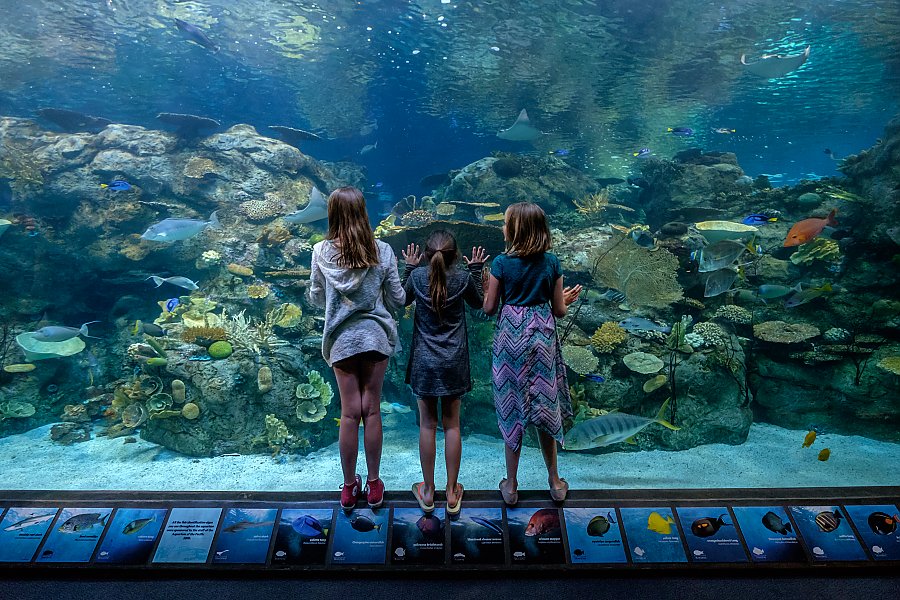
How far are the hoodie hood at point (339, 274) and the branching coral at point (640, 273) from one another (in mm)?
4050

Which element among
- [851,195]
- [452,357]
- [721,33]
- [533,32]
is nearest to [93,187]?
[452,357]

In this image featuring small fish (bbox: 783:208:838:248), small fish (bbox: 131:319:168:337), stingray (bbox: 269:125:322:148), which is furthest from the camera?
stingray (bbox: 269:125:322:148)

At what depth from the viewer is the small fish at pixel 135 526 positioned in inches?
102

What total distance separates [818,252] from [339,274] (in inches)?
298

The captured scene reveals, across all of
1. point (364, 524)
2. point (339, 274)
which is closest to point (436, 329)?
point (339, 274)

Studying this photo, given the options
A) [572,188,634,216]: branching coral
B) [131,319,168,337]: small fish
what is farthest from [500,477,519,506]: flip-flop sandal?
[572,188,634,216]: branching coral

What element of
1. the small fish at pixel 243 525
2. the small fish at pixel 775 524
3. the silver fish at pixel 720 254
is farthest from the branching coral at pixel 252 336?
the silver fish at pixel 720 254

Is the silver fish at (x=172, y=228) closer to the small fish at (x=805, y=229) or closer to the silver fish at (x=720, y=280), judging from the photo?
the silver fish at (x=720, y=280)

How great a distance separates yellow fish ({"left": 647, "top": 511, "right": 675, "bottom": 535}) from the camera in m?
2.58

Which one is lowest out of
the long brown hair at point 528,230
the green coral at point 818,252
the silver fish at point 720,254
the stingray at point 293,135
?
the green coral at point 818,252

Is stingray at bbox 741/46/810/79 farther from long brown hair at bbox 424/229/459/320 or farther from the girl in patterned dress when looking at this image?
long brown hair at bbox 424/229/459/320

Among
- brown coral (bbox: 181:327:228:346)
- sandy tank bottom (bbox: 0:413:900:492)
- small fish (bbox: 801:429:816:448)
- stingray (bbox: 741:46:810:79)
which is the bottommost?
sandy tank bottom (bbox: 0:413:900:492)

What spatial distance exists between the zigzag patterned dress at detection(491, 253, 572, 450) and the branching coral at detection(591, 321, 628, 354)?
8.62 ft

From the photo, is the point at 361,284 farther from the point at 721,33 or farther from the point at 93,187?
the point at 721,33
